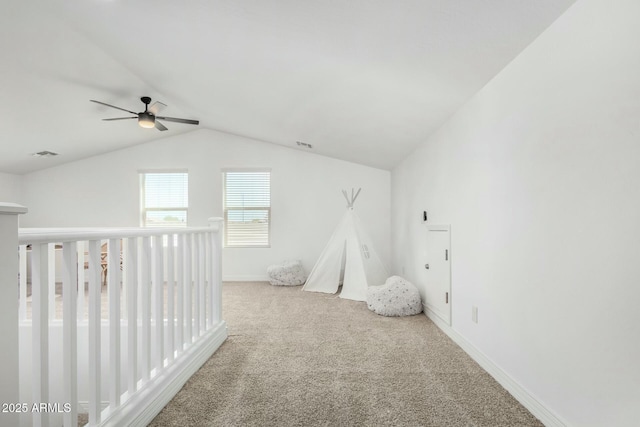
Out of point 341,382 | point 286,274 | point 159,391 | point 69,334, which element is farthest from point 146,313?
point 286,274

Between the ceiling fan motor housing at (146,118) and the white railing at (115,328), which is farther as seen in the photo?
the ceiling fan motor housing at (146,118)

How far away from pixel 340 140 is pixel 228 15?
2497 millimetres

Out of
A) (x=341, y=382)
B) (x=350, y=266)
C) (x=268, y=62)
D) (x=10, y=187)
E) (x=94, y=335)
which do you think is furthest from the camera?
(x=10, y=187)

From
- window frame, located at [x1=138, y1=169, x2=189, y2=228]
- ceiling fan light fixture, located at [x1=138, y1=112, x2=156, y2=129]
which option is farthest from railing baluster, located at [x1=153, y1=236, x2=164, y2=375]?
window frame, located at [x1=138, y1=169, x2=189, y2=228]

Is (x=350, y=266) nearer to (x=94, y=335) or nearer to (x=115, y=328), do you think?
(x=115, y=328)

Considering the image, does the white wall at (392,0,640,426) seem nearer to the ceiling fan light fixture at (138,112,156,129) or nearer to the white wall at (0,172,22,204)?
the ceiling fan light fixture at (138,112,156,129)

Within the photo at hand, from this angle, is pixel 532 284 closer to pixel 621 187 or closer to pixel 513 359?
pixel 513 359

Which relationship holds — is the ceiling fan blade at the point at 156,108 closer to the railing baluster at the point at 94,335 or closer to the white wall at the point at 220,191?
the white wall at the point at 220,191

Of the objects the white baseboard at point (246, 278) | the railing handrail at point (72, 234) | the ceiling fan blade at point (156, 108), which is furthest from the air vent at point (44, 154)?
the railing handrail at point (72, 234)

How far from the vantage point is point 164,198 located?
19.0ft

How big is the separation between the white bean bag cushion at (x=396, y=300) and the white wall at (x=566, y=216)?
3.62 ft

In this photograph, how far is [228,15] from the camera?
2002 millimetres

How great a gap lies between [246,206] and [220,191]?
508 mm

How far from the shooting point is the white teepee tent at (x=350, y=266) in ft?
14.2
